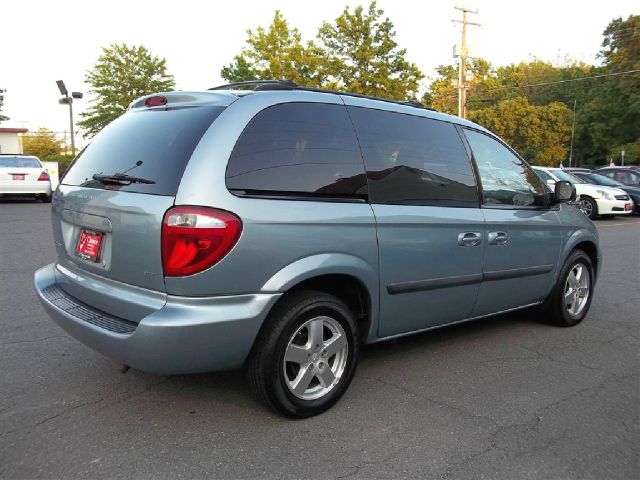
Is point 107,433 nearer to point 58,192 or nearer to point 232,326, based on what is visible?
point 232,326

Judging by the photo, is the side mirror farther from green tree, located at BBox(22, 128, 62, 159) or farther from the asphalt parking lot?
green tree, located at BBox(22, 128, 62, 159)

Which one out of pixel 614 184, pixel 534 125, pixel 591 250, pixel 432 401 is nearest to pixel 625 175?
pixel 614 184

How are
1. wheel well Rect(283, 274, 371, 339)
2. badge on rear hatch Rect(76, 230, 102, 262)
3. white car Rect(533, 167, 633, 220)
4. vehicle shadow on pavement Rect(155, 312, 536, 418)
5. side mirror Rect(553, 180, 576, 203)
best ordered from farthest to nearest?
1. white car Rect(533, 167, 633, 220)
2. side mirror Rect(553, 180, 576, 203)
3. vehicle shadow on pavement Rect(155, 312, 536, 418)
4. wheel well Rect(283, 274, 371, 339)
5. badge on rear hatch Rect(76, 230, 102, 262)

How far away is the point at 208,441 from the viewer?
2758 mm

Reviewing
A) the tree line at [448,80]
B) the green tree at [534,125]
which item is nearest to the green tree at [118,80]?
the tree line at [448,80]

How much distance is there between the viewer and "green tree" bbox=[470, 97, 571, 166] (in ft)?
165

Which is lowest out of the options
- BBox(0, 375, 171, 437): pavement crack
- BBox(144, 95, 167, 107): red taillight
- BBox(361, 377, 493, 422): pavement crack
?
BBox(361, 377, 493, 422): pavement crack

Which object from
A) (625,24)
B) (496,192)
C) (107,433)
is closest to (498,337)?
(496,192)

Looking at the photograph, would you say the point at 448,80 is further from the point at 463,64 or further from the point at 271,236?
the point at 271,236

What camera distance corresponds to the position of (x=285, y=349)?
2891 millimetres

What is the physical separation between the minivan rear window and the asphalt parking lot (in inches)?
48.6

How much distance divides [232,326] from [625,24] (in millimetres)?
49160

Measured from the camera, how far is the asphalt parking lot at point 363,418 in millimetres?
2572

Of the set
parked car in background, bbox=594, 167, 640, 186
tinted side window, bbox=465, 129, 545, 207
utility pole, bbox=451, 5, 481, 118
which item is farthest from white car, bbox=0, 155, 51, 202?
utility pole, bbox=451, 5, 481, 118
